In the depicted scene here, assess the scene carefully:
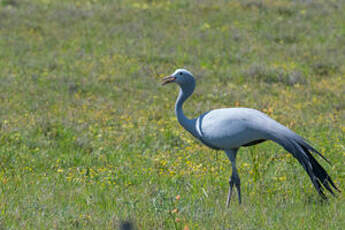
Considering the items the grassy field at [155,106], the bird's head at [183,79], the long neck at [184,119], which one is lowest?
the grassy field at [155,106]

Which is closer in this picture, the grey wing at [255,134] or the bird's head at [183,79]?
the grey wing at [255,134]

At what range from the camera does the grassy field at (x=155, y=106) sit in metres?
5.64

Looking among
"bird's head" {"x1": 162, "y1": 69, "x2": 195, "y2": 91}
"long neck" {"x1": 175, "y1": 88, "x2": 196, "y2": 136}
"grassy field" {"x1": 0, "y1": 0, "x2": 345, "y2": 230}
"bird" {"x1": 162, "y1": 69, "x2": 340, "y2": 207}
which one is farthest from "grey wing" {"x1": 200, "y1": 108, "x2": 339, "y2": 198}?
"bird's head" {"x1": 162, "y1": 69, "x2": 195, "y2": 91}

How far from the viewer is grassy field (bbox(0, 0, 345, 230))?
5637 millimetres

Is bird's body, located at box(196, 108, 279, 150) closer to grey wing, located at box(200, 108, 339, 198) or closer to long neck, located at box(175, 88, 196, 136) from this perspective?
grey wing, located at box(200, 108, 339, 198)

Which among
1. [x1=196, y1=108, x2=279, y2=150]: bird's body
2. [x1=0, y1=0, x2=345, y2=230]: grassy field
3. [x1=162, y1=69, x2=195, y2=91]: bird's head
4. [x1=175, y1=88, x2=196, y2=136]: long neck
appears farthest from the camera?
[x1=162, y1=69, x2=195, y2=91]: bird's head

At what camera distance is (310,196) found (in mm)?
6305

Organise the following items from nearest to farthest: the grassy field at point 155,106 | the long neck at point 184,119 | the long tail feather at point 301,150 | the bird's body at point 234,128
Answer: the long tail feather at point 301,150 < the grassy field at point 155,106 < the bird's body at point 234,128 < the long neck at point 184,119

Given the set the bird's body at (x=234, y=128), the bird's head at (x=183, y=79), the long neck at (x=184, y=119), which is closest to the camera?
the bird's body at (x=234, y=128)

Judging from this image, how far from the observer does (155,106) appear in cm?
1149

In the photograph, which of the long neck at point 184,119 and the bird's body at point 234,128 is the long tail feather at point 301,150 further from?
the long neck at point 184,119

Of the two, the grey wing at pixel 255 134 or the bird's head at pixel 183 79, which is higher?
the bird's head at pixel 183 79

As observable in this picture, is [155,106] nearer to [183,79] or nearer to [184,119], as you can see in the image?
[183,79]

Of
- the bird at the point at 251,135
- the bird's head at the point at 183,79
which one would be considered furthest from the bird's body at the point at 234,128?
the bird's head at the point at 183,79
